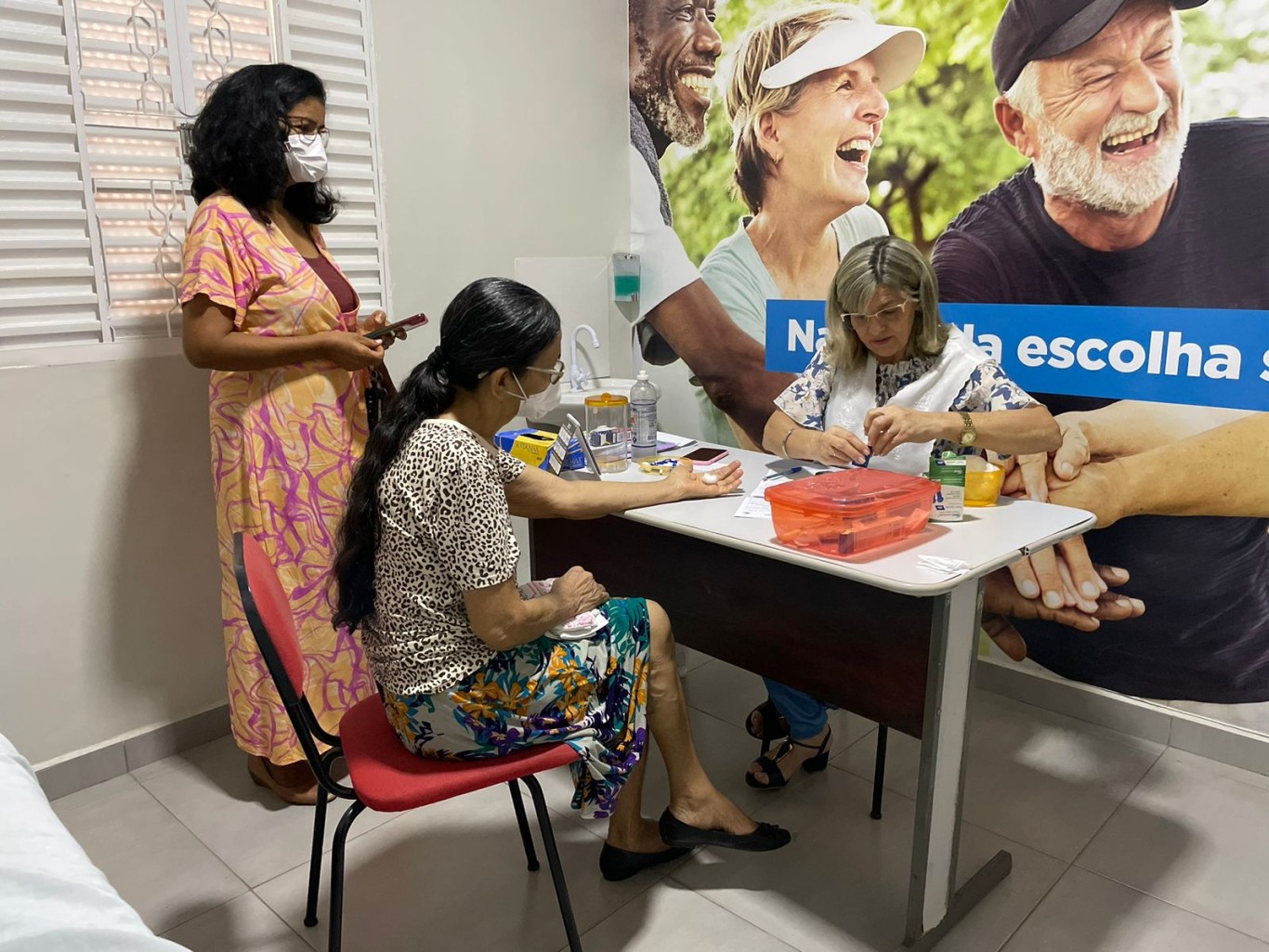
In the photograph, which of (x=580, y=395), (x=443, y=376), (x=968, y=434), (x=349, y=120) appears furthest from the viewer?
(x=580, y=395)

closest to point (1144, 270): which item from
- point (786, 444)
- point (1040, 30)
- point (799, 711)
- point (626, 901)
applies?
point (1040, 30)

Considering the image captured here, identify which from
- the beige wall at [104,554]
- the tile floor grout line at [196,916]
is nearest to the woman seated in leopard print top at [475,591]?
the tile floor grout line at [196,916]

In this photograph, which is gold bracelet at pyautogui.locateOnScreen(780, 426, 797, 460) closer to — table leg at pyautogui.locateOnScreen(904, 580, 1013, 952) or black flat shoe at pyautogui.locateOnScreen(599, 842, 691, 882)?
table leg at pyautogui.locateOnScreen(904, 580, 1013, 952)

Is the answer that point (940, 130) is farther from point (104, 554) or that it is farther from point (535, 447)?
point (104, 554)

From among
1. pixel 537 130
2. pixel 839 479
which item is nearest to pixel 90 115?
pixel 537 130

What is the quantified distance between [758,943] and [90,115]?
248 cm

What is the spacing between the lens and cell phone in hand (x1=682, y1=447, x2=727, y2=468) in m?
2.31

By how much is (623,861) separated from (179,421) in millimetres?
1670

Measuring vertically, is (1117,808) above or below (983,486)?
below

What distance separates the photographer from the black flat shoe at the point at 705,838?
A: 189cm

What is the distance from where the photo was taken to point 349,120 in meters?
2.67

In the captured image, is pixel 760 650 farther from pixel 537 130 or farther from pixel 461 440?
pixel 537 130

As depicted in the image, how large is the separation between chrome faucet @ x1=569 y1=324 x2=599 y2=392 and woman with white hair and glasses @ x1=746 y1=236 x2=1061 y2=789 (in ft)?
3.90

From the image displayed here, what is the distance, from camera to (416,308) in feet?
9.59
